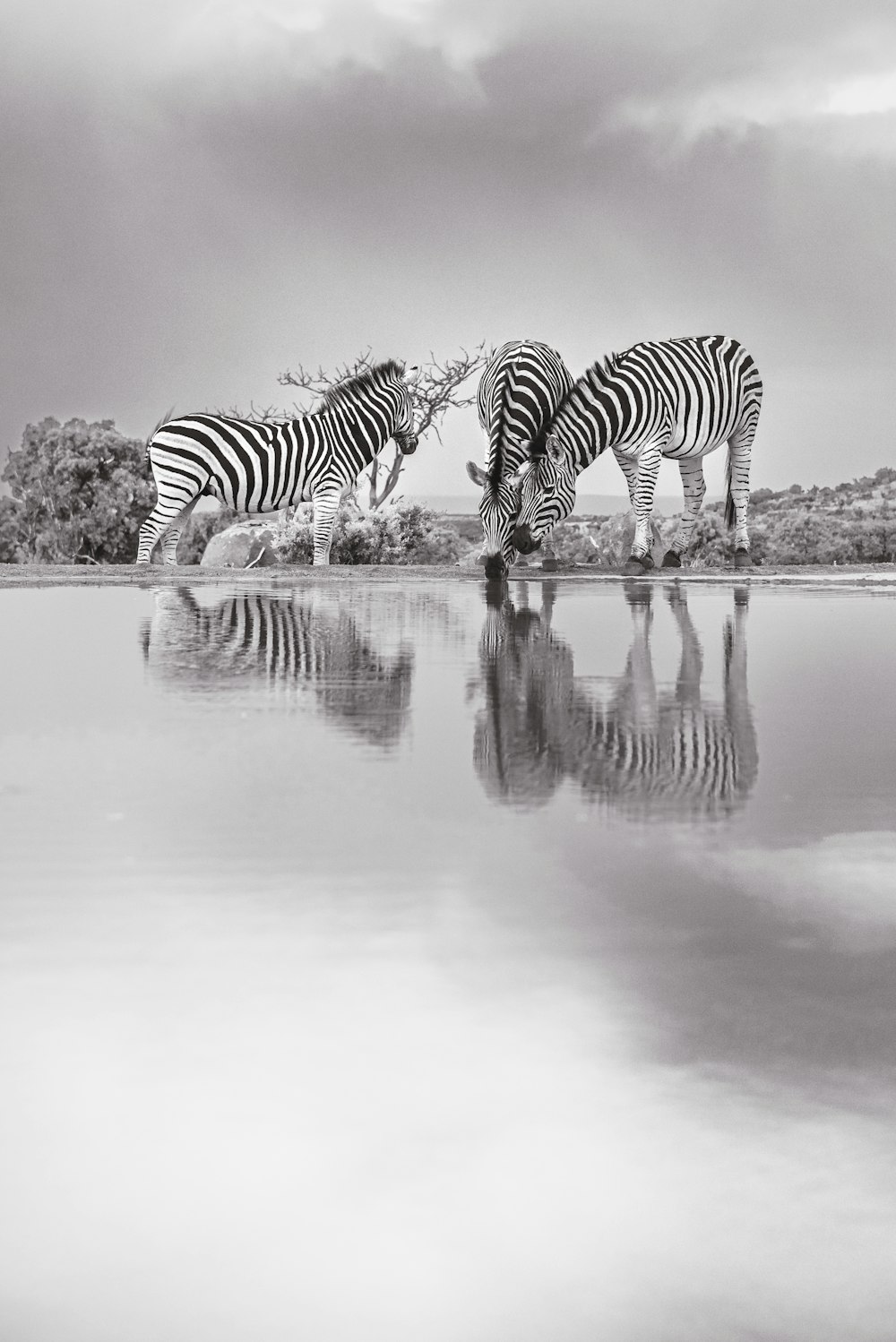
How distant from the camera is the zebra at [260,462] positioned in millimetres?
11117

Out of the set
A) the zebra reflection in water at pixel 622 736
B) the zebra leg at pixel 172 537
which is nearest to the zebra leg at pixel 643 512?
the zebra leg at pixel 172 537

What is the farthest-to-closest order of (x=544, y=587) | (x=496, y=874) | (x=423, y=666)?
(x=544, y=587) → (x=423, y=666) → (x=496, y=874)

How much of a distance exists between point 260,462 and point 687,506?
3.72m

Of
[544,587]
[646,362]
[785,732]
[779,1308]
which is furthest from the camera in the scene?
[646,362]

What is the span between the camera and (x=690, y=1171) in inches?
38.5

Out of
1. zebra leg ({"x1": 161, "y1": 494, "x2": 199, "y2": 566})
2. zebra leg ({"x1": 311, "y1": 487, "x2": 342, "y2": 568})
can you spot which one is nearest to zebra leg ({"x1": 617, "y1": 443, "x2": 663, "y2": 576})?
zebra leg ({"x1": 311, "y1": 487, "x2": 342, "y2": 568})


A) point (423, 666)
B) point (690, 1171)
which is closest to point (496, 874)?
point (690, 1171)

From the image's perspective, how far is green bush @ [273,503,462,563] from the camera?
15102 millimetres

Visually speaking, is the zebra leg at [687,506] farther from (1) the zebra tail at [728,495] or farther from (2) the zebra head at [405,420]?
(2) the zebra head at [405,420]

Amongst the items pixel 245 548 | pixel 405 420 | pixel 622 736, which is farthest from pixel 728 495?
pixel 622 736

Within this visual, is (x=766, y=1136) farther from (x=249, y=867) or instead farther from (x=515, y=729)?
(x=515, y=729)

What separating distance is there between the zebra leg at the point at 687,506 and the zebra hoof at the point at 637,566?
3.09ft

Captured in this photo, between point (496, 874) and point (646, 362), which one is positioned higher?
point (646, 362)

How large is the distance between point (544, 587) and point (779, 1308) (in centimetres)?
824
